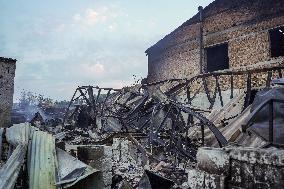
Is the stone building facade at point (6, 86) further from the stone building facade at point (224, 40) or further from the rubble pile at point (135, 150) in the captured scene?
the stone building facade at point (224, 40)

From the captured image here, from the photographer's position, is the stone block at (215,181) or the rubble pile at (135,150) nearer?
the stone block at (215,181)

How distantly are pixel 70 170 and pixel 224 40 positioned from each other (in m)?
13.2

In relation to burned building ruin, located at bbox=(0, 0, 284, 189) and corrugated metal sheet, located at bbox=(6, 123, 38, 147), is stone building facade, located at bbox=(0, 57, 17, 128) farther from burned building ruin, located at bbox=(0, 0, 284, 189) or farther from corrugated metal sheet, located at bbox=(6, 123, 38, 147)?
Result: corrugated metal sheet, located at bbox=(6, 123, 38, 147)

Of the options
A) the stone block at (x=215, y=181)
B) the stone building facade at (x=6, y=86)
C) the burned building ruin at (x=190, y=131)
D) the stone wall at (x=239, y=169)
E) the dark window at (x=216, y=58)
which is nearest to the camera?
the stone wall at (x=239, y=169)

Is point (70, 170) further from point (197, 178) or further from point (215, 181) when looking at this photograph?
point (215, 181)

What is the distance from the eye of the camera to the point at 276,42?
43.8 feet

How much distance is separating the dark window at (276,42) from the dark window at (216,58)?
10.6 feet

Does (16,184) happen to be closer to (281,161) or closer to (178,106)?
(281,161)

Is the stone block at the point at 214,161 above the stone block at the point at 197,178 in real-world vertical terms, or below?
above

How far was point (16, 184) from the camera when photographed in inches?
141

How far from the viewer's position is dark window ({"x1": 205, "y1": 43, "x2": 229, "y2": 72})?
53.4ft

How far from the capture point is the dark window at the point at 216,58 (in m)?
16.3

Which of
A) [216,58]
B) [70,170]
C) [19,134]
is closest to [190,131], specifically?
[70,170]

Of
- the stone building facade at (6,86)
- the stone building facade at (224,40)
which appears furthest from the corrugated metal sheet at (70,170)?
the stone building facade at (6,86)
